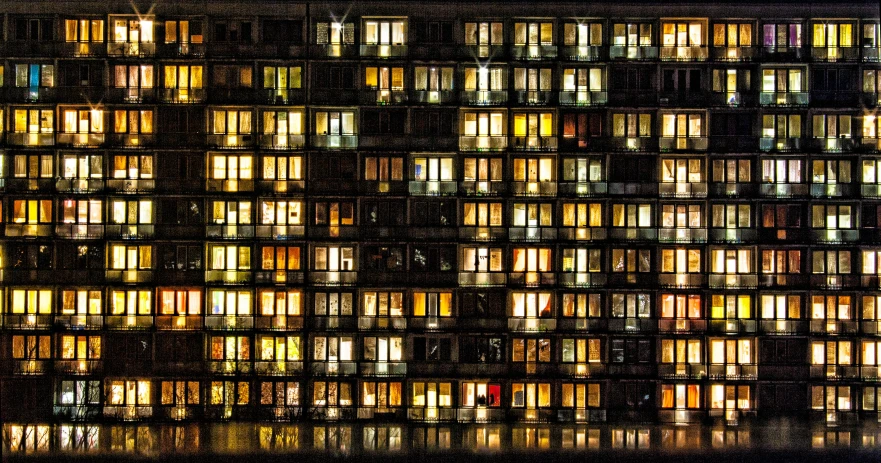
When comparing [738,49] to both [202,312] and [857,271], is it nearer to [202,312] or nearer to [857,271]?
[857,271]

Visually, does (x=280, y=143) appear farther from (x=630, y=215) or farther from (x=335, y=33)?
(x=630, y=215)

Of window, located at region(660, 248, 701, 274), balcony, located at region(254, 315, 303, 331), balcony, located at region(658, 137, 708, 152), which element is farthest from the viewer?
window, located at region(660, 248, 701, 274)

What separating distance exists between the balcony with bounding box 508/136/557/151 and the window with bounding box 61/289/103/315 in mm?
23066

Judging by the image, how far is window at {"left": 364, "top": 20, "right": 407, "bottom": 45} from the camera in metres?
68.4

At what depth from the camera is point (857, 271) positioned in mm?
68438

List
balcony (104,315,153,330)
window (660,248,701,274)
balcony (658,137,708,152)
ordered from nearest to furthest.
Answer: balcony (104,315,153,330)
balcony (658,137,708,152)
window (660,248,701,274)

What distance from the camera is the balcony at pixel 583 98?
68256 millimetres

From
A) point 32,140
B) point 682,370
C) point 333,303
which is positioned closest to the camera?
point 32,140

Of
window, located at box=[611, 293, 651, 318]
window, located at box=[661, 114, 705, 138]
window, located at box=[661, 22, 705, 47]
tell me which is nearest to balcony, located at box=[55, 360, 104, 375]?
window, located at box=[611, 293, 651, 318]

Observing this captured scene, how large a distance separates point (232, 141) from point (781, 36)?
29.3m

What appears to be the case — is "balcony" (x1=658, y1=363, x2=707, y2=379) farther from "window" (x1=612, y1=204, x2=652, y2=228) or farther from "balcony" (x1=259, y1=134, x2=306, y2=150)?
"balcony" (x1=259, y1=134, x2=306, y2=150)

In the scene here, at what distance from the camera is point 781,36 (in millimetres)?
68688

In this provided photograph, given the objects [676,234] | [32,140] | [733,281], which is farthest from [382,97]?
[733,281]

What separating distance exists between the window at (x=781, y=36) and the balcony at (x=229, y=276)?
1170 inches
